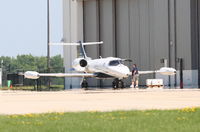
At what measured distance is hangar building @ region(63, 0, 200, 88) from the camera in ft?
155

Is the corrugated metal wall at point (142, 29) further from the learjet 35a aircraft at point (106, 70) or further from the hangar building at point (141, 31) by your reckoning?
the learjet 35a aircraft at point (106, 70)

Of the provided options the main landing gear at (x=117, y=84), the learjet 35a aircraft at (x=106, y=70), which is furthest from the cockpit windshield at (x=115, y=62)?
the main landing gear at (x=117, y=84)

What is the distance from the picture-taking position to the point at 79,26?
5884 centimetres

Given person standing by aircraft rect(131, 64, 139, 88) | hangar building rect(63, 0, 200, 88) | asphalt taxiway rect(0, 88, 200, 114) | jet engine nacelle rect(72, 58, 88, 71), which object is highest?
hangar building rect(63, 0, 200, 88)

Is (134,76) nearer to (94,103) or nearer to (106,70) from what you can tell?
(106,70)

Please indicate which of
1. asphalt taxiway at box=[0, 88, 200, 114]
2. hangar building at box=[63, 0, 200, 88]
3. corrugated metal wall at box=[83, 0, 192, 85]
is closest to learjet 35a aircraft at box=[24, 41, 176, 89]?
hangar building at box=[63, 0, 200, 88]

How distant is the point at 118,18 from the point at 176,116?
150 feet

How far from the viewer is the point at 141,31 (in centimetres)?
5503

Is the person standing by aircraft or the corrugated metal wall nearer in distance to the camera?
the person standing by aircraft

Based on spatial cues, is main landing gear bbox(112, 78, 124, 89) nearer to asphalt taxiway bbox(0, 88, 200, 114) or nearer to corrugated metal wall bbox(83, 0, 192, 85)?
corrugated metal wall bbox(83, 0, 192, 85)

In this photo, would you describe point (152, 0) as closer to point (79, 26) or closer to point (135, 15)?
point (135, 15)

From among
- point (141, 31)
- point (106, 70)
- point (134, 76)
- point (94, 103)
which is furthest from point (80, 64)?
point (94, 103)

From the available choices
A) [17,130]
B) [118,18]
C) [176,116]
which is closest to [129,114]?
[176,116]

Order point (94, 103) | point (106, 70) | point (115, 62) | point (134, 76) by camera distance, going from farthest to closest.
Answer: point (106, 70), point (115, 62), point (134, 76), point (94, 103)
